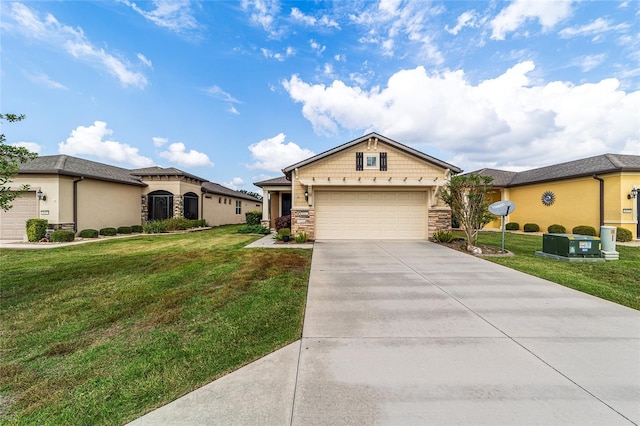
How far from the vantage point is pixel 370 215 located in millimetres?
12469

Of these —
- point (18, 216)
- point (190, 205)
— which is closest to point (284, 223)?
point (190, 205)

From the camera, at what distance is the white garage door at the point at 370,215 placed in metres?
12.5

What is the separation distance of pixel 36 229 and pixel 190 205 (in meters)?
8.03

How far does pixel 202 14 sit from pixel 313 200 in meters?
9.19

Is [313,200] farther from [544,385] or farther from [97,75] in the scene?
[97,75]

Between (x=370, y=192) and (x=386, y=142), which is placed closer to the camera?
(x=386, y=142)

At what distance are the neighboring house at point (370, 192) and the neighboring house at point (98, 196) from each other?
1024cm

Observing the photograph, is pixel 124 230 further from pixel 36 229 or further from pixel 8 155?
pixel 8 155

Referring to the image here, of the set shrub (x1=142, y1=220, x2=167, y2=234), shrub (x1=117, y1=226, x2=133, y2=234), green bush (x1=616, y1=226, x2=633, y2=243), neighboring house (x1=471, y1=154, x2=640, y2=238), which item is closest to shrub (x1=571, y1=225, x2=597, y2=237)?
neighboring house (x1=471, y1=154, x2=640, y2=238)

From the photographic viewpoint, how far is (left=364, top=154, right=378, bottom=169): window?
483 inches

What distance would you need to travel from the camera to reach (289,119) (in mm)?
18031

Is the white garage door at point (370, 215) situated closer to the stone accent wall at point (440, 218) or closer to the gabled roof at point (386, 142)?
the stone accent wall at point (440, 218)

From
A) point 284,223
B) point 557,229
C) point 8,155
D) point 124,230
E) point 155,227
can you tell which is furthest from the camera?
point 155,227

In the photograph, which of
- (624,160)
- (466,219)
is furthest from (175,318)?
(624,160)
